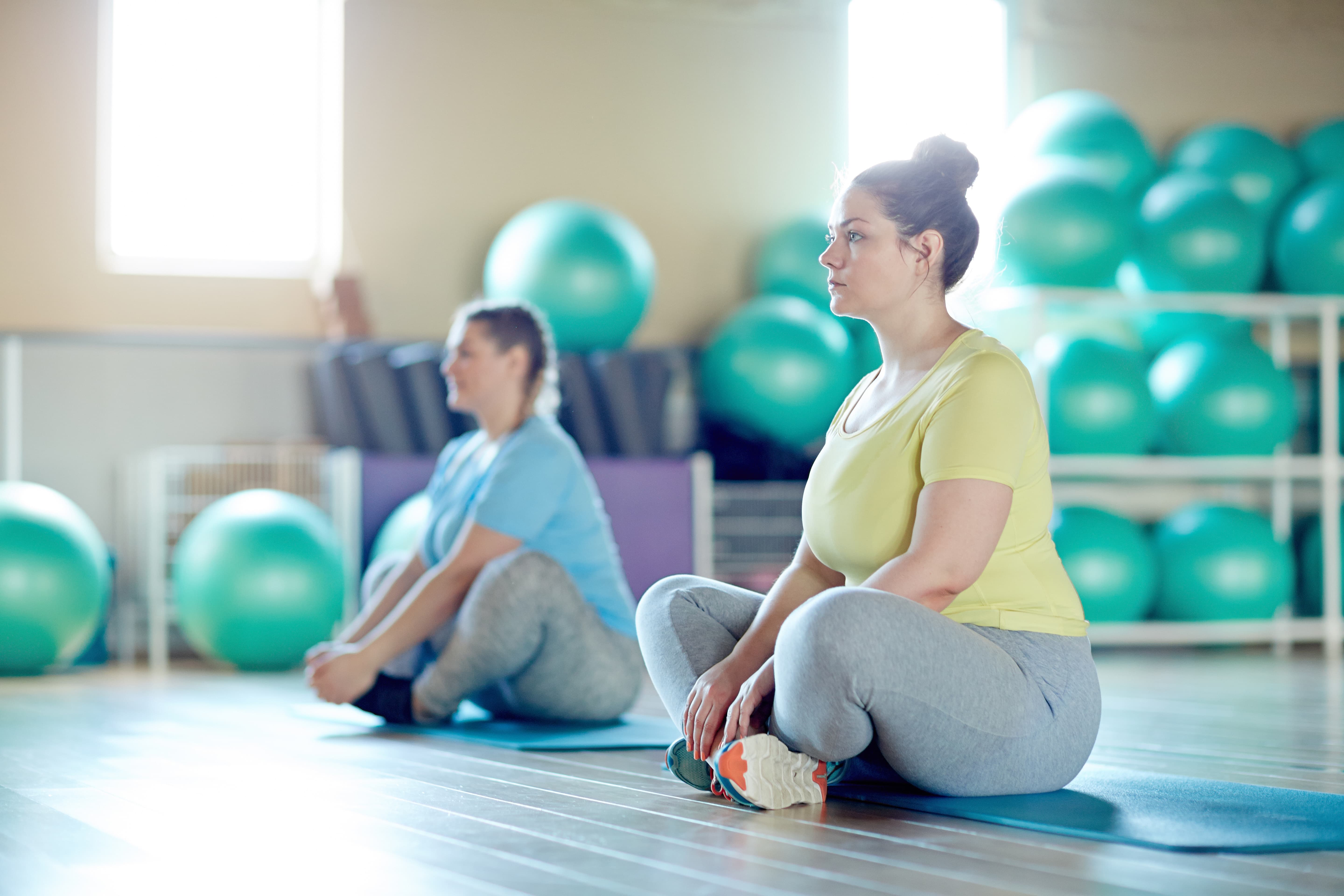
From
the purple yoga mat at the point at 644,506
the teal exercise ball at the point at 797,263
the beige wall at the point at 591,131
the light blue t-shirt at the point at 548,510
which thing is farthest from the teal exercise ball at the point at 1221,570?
the light blue t-shirt at the point at 548,510

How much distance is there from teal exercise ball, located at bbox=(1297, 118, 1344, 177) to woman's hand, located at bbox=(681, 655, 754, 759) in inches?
173

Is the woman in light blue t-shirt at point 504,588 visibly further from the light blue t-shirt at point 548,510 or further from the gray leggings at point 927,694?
the gray leggings at point 927,694

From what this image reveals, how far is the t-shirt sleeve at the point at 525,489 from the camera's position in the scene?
263cm

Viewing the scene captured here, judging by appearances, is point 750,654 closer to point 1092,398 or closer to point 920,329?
point 920,329

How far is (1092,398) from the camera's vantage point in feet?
14.8

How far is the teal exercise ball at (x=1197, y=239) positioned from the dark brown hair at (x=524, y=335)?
8.69 ft

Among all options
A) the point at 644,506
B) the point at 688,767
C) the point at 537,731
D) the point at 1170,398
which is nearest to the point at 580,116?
the point at 644,506

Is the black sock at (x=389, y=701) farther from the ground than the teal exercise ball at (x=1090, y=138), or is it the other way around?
the teal exercise ball at (x=1090, y=138)

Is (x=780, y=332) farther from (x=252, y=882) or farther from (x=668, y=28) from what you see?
(x=252, y=882)

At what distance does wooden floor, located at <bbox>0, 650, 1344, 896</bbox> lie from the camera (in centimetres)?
135

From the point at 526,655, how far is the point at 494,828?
937mm

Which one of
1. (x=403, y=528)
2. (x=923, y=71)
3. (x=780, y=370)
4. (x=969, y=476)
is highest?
(x=923, y=71)

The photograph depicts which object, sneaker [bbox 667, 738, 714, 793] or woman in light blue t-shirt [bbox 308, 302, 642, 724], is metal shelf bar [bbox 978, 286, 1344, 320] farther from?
sneaker [bbox 667, 738, 714, 793]

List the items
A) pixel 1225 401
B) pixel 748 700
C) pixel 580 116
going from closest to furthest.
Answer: pixel 748 700 < pixel 1225 401 < pixel 580 116
